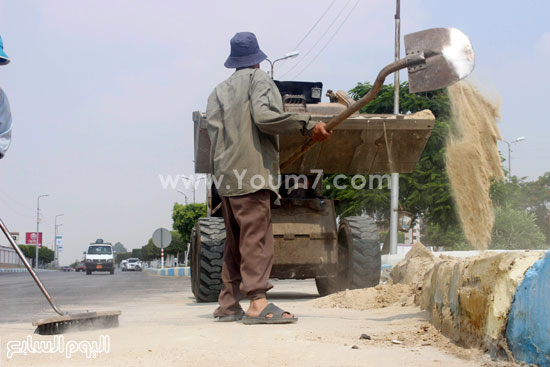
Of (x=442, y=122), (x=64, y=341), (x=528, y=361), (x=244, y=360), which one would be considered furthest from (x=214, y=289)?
(x=442, y=122)

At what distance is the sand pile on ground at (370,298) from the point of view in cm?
597

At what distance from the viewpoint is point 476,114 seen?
8.55 metres

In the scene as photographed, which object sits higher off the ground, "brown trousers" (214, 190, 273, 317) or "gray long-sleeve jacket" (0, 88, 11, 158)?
"gray long-sleeve jacket" (0, 88, 11, 158)

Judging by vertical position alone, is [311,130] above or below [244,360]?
above

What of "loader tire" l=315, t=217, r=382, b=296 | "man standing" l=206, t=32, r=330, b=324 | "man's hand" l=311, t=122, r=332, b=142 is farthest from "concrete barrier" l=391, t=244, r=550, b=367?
"loader tire" l=315, t=217, r=382, b=296

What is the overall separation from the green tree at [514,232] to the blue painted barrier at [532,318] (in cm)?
2883

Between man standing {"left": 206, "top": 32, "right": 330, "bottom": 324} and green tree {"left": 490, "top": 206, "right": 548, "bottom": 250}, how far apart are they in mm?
27601

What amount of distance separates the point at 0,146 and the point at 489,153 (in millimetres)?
6100

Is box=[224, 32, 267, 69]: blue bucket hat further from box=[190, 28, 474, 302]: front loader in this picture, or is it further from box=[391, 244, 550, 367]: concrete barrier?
box=[190, 28, 474, 302]: front loader

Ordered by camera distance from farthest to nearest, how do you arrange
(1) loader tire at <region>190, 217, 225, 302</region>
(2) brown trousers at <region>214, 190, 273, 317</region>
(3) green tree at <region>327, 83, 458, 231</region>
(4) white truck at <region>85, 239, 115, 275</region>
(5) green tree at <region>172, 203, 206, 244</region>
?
1. (5) green tree at <region>172, 203, 206, 244</region>
2. (4) white truck at <region>85, 239, 115, 275</region>
3. (3) green tree at <region>327, 83, 458, 231</region>
4. (1) loader tire at <region>190, 217, 225, 302</region>
5. (2) brown trousers at <region>214, 190, 273, 317</region>

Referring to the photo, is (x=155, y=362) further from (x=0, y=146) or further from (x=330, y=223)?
(x=330, y=223)

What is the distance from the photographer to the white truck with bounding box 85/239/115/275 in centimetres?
4159

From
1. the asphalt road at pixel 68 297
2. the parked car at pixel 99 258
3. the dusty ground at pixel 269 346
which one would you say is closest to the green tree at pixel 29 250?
the parked car at pixel 99 258

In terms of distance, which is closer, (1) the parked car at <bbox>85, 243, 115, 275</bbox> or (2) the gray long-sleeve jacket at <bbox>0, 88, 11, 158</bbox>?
(2) the gray long-sleeve jacket at <bbox>0, 88, 11, 158</bbox>
